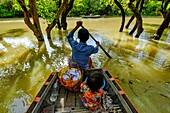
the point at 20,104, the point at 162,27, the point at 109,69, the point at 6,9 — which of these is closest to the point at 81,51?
the point at 20,104

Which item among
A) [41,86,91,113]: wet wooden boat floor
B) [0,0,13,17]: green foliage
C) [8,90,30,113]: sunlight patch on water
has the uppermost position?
[0,0,13,17]: green foliage

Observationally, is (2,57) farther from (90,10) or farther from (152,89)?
(90,10)

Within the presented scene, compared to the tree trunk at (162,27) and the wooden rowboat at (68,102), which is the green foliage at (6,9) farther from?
the wooden rowboat at (68,102)

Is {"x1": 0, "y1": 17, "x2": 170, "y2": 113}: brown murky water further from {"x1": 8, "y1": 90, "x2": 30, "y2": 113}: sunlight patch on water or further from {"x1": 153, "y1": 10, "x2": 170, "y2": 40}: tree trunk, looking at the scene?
{"x1": 153, "y1": 10, "x2": 170, "y2": 40}: tree trunk

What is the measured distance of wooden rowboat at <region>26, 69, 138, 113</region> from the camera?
8.29 feet

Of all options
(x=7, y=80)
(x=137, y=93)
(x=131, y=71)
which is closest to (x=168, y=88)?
(x=137, y=93)

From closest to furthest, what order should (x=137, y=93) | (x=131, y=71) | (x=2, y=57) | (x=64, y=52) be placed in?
(x=137, y=93), (x=131, y=71), (x=2, y=57), (x=64, y=52)

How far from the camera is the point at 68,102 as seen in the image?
2965 mm

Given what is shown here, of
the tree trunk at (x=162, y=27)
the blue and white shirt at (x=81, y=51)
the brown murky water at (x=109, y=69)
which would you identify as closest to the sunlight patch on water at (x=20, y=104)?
the brown murky water at (x=109, y=69)

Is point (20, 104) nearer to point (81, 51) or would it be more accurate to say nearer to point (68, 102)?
point (68, 102)

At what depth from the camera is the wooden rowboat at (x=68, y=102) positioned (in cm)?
253

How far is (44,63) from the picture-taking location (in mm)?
6094

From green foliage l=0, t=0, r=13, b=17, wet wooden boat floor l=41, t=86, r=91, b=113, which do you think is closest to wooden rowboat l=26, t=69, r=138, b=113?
wet wooden boat floor l=41, t=86, r=91, b=113

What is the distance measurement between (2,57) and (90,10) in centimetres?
2196
